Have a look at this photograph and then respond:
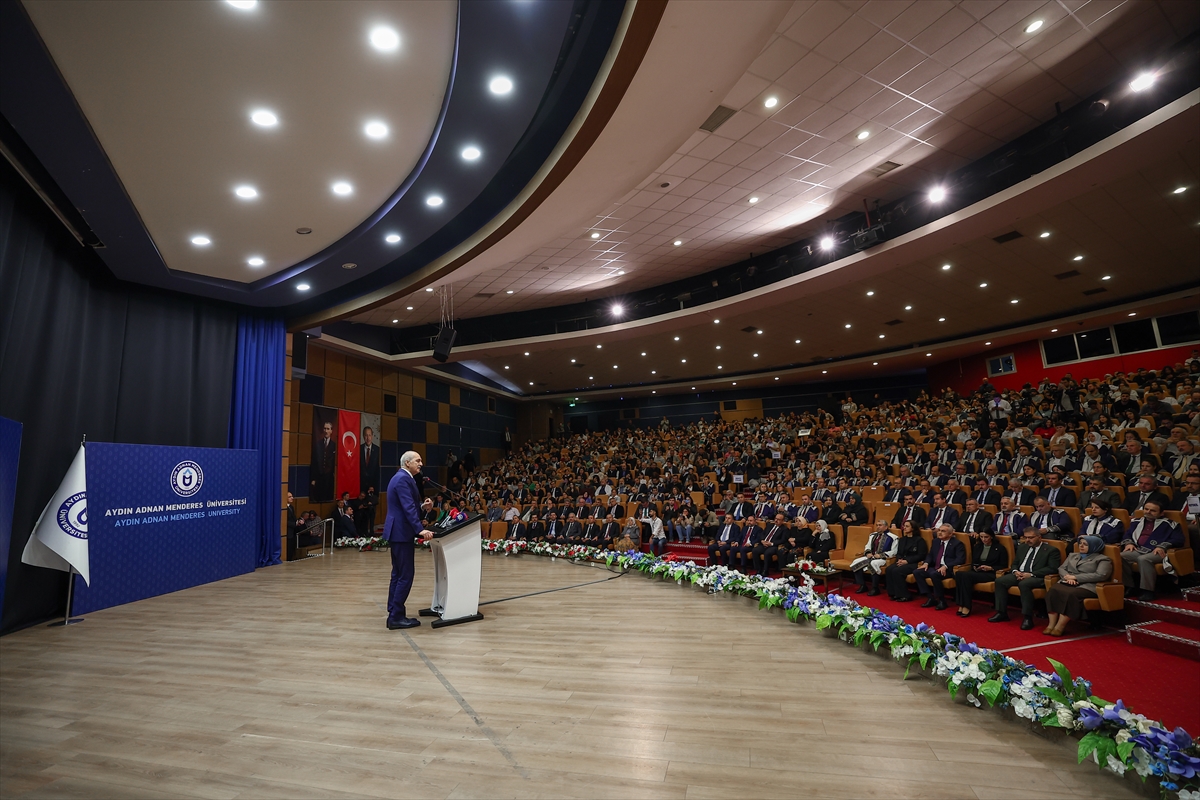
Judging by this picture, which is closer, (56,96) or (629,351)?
(56,96)

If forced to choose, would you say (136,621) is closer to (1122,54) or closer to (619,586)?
(619,586)

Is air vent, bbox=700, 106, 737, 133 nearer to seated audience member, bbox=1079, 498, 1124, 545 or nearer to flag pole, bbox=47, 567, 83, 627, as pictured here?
seated audience member, bbox=1079, 498, 1124, 545

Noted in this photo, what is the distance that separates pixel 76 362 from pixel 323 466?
20.9ft

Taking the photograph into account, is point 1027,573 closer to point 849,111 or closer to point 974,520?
point 974,520

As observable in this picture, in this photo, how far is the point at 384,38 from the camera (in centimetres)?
347

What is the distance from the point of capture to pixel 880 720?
2.45m

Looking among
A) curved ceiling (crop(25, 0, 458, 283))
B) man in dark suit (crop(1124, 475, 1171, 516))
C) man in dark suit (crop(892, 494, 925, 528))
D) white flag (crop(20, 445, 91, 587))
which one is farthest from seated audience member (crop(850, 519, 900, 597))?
white flag (crop(20, 445, 91, 587))

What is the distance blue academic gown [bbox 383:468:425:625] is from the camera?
4105 mm

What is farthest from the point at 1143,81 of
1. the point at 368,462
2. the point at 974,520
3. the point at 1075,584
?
the point at 368,462

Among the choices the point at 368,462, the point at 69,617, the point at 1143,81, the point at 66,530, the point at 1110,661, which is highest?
the point at 1143,81

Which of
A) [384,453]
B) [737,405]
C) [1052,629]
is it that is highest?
[737,405]

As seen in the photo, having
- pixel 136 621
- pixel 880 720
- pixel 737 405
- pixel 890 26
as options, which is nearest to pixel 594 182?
pixel 890 26

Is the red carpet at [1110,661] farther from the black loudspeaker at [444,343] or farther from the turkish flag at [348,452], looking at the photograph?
the turkish flag at [348,452]

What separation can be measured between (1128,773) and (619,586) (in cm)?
438
